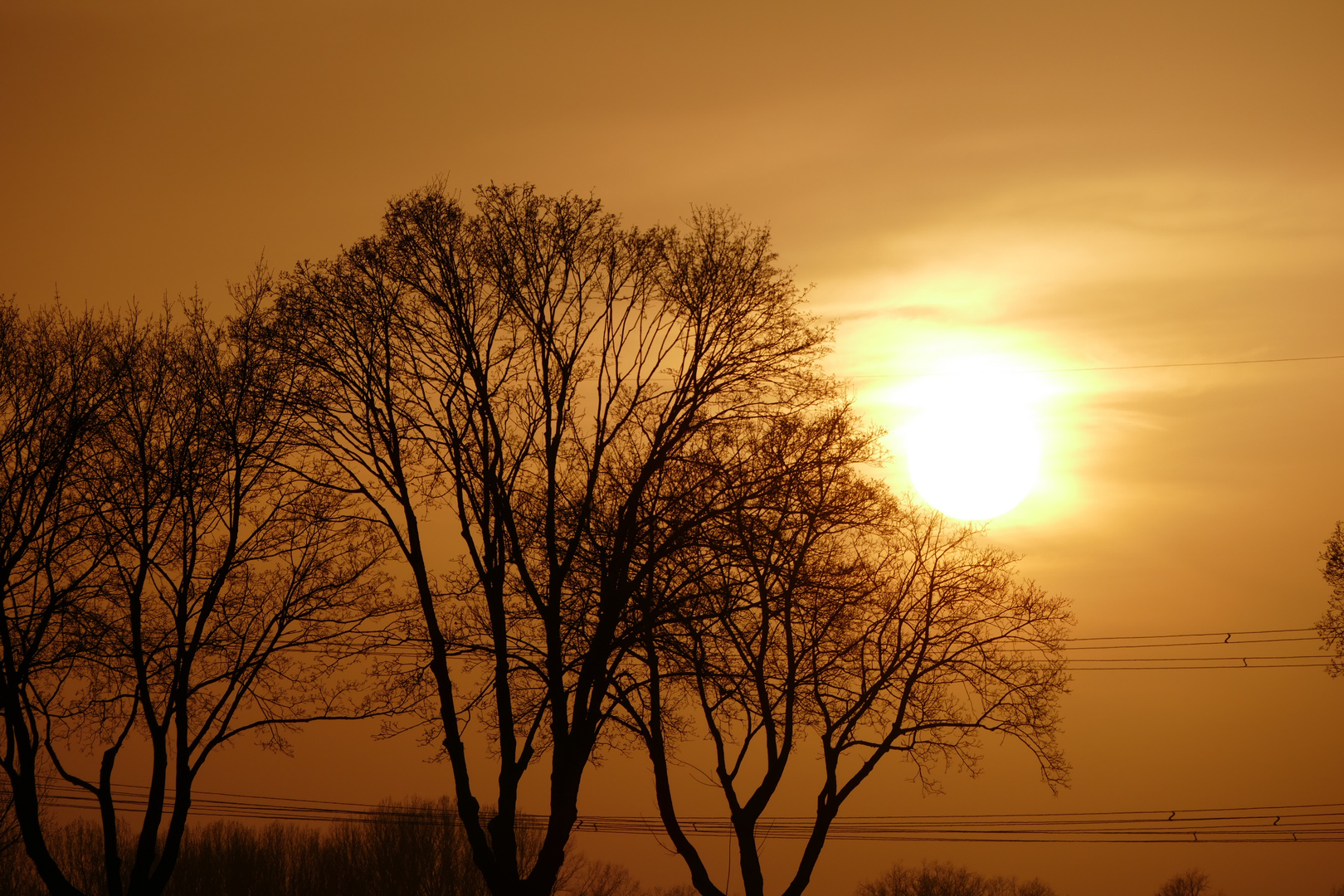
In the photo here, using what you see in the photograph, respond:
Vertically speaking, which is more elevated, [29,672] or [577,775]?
[29,672]

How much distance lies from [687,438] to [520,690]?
238 inches

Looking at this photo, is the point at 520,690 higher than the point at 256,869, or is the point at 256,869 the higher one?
the point at 520,690

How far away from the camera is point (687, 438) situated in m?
19.5

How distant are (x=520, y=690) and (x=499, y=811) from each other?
4.37 metres

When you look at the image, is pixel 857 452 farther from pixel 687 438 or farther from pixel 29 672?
pixel 29 672

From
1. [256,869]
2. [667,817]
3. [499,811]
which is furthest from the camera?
[256,869]

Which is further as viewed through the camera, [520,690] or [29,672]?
[520,690]

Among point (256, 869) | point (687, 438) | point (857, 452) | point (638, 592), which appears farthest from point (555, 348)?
point (256, 869)

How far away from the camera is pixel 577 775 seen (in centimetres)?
1762

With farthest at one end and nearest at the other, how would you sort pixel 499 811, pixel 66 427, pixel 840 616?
pixel 840 616 → pixel 66 427 → pixel 499 811

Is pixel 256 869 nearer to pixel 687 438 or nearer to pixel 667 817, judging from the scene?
pixel 667 817

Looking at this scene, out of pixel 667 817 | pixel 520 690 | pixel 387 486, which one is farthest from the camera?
pixel 667 817

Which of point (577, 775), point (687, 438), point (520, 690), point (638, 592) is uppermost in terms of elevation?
point (687, 438)


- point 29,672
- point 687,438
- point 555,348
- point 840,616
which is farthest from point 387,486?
point 840,616
